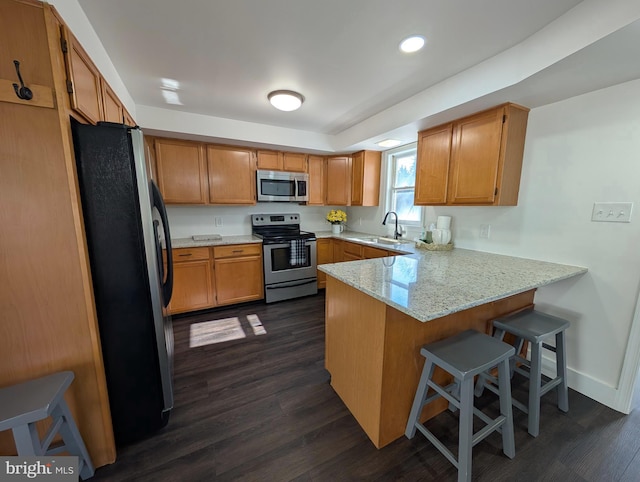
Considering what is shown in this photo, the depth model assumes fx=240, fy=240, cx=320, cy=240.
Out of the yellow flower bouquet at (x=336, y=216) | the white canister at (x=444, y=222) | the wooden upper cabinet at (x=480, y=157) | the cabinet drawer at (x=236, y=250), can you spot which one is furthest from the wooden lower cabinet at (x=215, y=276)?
the wooden upper cabinet at (x=480, y=157)

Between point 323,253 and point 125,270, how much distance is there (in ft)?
9.01

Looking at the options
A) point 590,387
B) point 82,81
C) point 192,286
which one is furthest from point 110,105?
point 590,387

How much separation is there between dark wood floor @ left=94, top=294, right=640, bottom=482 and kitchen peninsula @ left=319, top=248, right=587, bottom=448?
Answer: 0.44 feet

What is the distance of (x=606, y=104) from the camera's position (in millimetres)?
1612

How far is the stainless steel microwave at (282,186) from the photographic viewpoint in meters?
3.42

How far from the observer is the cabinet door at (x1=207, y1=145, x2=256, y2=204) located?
315 centimetres

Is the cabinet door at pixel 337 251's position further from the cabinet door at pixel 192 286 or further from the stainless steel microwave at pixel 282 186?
the cabinet door at pixel 192 286

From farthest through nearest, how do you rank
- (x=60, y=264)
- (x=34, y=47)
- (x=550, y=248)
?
(x=550, y=248) < (x=60, y=264) < (x=34, y=47)

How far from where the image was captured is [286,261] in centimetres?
342

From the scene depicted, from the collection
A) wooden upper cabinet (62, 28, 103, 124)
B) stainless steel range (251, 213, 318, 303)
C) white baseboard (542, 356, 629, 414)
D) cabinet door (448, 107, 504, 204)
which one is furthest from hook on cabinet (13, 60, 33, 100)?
white baseboard (542, 356, 629, 414)

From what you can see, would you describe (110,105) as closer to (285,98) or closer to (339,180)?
(285,98)

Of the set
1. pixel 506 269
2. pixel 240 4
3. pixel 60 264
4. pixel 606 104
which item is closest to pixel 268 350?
pixel 60 264

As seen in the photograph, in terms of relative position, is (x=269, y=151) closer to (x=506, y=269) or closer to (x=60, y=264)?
(x=60, y=264)

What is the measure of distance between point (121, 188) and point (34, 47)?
0.58 metres
